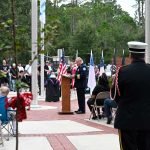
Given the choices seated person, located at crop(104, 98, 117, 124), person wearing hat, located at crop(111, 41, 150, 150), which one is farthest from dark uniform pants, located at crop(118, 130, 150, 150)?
seated person, located at crop(104, 98, 117, 124)

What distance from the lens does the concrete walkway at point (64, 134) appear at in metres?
10.8

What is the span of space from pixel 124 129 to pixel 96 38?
61.5 m

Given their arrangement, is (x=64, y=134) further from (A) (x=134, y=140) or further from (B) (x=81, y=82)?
(A) (x=134, y=140)

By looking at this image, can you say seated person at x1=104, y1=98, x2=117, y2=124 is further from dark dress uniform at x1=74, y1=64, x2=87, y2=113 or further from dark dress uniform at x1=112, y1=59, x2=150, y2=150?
dark dress uniform at x1=112, y1=59, x2=150, y2=150

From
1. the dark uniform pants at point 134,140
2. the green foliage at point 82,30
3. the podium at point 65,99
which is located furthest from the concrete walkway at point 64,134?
the dark uniform pants at point 134,140

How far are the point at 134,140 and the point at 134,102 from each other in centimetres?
45

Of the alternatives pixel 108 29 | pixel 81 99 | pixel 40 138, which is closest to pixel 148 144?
pixel 40 138

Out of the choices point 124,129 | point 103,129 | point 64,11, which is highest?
point 64,11

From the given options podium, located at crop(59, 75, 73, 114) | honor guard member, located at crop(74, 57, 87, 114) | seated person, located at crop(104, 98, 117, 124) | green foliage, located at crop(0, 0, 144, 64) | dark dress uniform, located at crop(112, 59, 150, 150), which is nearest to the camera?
green foliage, located at crop(0, 0, 144, 64)

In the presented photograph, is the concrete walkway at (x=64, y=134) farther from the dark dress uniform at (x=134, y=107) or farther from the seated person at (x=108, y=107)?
the dark dress uniform at (x=134, y=107)

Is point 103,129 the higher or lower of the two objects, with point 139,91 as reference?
lower

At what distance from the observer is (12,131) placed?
40.6ft

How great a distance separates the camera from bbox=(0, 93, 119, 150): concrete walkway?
10.8 m

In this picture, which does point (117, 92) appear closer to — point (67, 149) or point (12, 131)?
point (67, 149)
